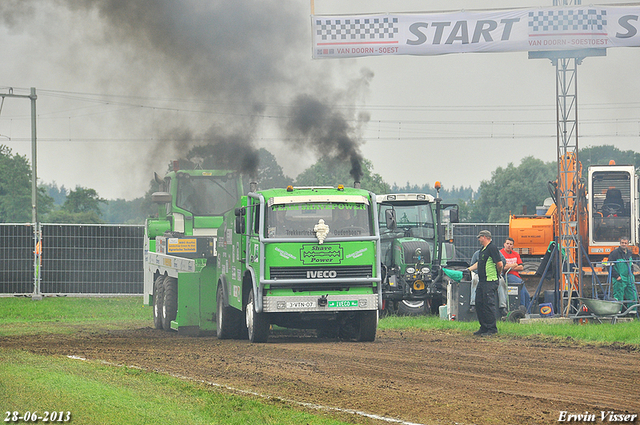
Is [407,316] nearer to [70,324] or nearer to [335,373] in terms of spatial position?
[70,324]

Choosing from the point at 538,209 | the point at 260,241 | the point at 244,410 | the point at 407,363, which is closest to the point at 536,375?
the point at 407,363

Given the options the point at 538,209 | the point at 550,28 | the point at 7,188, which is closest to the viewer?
the point at 550,28

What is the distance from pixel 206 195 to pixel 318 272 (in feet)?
24.0

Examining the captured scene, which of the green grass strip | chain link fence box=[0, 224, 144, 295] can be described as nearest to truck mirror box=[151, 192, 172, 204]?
the green grass strip

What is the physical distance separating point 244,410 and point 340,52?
14.4 m

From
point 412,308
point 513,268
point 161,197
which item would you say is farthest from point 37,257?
point 513,268

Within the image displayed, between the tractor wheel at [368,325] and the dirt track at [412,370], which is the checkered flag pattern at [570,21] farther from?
the tractor wheel at [368,325]

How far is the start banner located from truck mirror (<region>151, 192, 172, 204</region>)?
5.20m

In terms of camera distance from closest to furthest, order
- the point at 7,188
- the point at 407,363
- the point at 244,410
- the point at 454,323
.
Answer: the point at 244,410 → the point at 407,363 → the point at 454,323 → the point at 7,188

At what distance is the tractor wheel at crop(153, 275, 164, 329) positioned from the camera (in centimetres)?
2017

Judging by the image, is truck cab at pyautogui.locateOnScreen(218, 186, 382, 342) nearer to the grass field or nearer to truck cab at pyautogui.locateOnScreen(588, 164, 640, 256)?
the grass field

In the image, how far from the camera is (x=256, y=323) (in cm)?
1524

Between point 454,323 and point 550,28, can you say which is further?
point 550,28

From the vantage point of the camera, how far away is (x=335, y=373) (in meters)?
11.4
